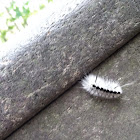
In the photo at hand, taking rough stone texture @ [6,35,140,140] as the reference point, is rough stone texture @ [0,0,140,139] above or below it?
above

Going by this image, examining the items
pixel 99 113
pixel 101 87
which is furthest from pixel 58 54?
pixel 99 113

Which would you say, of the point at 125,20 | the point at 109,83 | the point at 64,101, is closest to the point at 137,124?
the point at 109,83

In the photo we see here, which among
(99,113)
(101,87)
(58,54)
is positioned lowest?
(99,113)

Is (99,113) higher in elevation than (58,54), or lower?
lower

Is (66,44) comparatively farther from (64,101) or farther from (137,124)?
(137,124)

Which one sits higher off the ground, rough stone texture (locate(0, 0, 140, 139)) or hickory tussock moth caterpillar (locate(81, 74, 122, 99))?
rough stone texture (locate(0, 0, 140, 139))

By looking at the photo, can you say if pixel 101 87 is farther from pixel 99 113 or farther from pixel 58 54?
pixel 58 54
